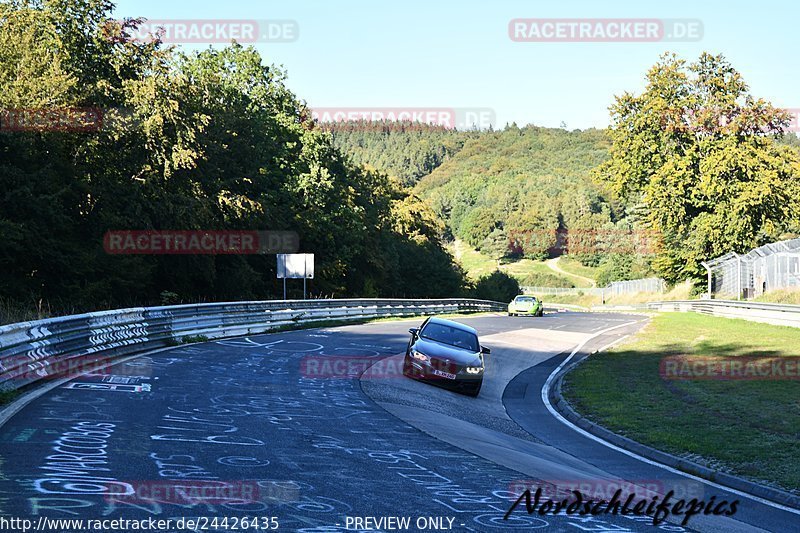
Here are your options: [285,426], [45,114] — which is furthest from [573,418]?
[45,114]

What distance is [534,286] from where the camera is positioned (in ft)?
469

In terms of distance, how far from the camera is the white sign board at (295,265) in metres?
37.0

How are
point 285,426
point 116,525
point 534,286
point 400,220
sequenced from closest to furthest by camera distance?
1. point 116,525
2. point 285,426
3. point 400,220
4. point 534,286

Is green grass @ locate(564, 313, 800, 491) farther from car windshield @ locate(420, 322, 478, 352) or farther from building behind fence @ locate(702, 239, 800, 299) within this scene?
building behind fence @ locate(702, 239, 800, 299)

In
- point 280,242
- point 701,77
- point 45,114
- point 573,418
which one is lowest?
point 573,418

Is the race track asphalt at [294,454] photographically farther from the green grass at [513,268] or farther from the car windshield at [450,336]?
the green grass at [513,268]

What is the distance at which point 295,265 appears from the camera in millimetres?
37188

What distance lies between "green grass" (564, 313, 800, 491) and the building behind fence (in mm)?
15561

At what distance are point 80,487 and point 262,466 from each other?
1.92 m

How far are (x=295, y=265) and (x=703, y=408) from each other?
23.8 metres

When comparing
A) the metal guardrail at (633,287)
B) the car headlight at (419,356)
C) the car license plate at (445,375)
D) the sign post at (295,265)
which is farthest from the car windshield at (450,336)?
the metal guardrail at (633,287)

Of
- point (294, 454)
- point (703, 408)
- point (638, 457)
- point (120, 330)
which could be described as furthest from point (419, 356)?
point (294, 454)

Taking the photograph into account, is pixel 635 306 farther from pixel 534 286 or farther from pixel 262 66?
pixel 534 286

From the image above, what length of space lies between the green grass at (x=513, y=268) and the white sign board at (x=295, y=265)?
3942 inches
